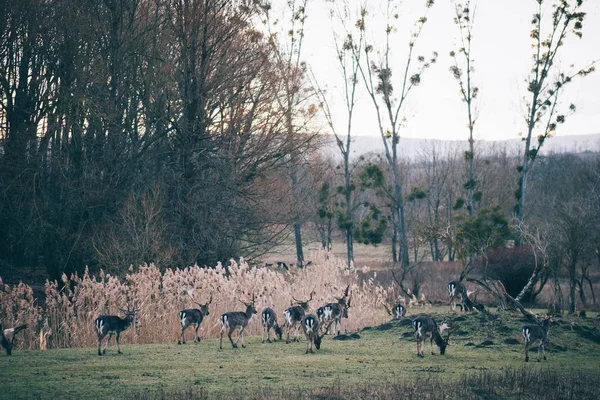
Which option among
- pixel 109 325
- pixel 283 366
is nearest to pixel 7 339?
pixel 109 325

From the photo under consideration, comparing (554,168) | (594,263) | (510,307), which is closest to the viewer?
(510,307)

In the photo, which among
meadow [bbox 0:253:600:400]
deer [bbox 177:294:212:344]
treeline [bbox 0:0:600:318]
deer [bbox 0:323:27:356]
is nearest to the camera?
meadow [bbox 0:253:600:400]

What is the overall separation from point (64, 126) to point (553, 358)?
23.7 m

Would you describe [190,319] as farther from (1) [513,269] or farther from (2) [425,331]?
(1) [513,269]

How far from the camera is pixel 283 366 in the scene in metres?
15.2

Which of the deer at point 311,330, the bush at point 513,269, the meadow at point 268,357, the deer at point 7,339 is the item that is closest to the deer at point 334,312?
the meadow at point 268,357

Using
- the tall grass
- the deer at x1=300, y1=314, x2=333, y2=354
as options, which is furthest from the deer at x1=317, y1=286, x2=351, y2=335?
the deer at x1=300, y1=314, x2=333, y2=354

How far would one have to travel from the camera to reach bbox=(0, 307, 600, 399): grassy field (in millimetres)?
12648

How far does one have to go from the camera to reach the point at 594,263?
2323 inches

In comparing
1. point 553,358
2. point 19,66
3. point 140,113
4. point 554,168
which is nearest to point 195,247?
point 140,113

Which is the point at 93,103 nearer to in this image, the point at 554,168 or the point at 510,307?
the point at 510,307

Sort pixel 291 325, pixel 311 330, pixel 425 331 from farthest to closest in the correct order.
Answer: pixel 291 325 → pixel 311 330 → pixel 425 331

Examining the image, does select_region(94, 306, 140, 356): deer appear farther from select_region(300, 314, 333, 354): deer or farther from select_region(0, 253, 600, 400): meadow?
select_region(300, 314, 333, 354): deer

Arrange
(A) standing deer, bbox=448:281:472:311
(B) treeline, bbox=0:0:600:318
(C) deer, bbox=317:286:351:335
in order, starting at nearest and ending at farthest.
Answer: (C) deer, bbox=317:286:351:335 < (A) standing deer, bbox=448:281:472:311 < (B) treeline, bbox=0:0:600:318
